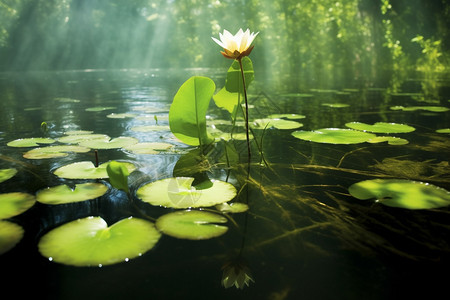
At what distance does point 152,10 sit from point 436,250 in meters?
16.1

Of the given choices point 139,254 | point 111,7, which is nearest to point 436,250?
point 139,254

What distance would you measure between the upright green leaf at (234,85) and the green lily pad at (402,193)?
0.53 meters

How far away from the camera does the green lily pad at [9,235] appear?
0.54m

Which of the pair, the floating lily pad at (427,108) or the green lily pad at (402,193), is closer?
the green lily pad at (402,193)

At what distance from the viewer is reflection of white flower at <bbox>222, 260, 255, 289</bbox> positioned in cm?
45

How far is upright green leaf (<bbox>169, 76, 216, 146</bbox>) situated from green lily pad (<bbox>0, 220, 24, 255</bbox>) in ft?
1.80

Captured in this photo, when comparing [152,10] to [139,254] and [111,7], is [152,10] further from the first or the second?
[139,254]

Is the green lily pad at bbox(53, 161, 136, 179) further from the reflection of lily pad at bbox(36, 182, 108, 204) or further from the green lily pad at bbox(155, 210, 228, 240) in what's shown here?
the green lily pad at bbox(155, 210, 228, 240)

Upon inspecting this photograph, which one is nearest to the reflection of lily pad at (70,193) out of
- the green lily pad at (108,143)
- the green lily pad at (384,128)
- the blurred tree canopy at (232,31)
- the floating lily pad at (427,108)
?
the green lily pad at (108,143)

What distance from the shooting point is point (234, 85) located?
118 centimetres

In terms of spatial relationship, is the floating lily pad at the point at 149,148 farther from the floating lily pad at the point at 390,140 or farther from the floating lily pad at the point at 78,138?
the floating lily pad at the point at 390,140

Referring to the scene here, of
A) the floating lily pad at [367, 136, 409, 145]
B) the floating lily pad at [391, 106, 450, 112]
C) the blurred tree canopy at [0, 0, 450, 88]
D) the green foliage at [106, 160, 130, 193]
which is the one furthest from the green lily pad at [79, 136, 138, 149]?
the blurred tree canopy at [0, 0, 450, 88]

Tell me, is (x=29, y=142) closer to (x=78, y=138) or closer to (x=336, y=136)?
(x=78, y=138)

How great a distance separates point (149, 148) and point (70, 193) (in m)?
0.45
